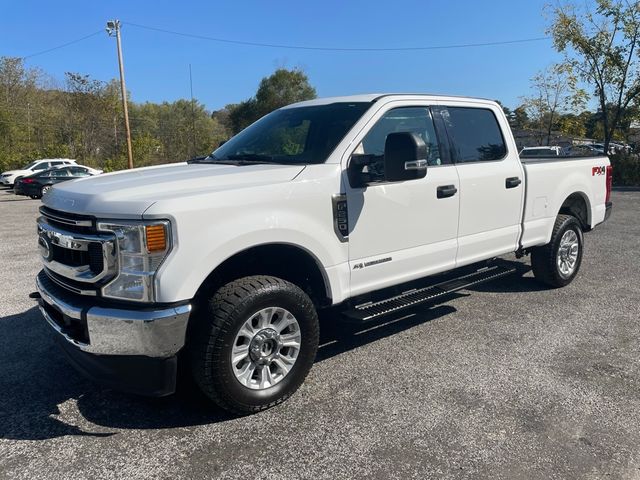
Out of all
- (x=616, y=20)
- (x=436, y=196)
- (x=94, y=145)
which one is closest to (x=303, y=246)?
(x=436, y=196)

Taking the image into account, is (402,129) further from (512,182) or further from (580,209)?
(580,209)

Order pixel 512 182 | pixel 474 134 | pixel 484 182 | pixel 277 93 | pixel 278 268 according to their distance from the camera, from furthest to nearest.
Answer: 1. pixel 277 93
2. pixel 512 182
3. pixel 474 134
4. pixel 484 182
5. pixel 278 268

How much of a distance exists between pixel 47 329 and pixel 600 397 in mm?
4643

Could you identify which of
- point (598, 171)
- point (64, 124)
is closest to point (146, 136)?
point (64, 124)

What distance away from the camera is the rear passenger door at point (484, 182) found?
4586mm

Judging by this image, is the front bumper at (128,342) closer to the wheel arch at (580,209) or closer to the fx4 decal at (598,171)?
the wheel arch at (580,209)

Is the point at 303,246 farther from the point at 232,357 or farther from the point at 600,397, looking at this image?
the point at 600,397

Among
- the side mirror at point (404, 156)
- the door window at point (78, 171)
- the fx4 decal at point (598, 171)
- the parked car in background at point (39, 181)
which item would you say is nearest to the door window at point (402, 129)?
the side mirror at point (404, 156)

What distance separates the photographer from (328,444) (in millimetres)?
2990

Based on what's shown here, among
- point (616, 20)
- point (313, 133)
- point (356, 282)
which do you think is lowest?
point (356, 282)

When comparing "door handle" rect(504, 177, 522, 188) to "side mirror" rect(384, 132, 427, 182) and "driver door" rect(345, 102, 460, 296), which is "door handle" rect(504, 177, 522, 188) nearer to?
"driver door" rect(345, 102, 460, 296)

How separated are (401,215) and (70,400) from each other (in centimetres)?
269

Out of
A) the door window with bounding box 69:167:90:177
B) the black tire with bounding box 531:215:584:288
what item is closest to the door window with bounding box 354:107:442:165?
the black tire with bounding box 531:215:584:288

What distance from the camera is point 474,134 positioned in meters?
4.86
